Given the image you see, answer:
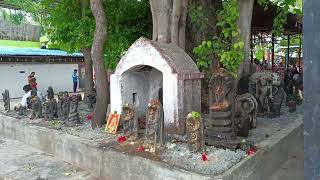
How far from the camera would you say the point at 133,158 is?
6.20 meters

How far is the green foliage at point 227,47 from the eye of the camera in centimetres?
911

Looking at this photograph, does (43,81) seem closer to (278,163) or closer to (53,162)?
(53,162)

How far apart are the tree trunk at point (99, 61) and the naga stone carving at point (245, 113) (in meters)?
3.32

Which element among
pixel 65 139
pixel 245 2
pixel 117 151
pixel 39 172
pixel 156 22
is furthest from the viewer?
pixel 245 2

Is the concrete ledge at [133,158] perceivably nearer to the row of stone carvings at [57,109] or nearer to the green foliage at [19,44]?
the row of stone carvings at [57,109]

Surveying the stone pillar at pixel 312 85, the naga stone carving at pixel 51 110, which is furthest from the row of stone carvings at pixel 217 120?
Answer: the stone pillar at pixel 312 85

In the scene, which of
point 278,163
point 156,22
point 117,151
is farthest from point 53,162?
point 278,163

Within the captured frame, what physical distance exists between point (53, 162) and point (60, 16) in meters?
5.41

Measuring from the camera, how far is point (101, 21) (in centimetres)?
879

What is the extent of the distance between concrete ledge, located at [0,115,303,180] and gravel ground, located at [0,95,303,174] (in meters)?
0.18

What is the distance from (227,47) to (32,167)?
20.1 feet

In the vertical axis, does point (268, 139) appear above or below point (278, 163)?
above

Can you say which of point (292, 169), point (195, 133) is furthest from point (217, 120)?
point (292, 169)

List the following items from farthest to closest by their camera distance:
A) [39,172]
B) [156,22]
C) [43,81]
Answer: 1. [43,81]
2. [156,22]
3. [39,172]
